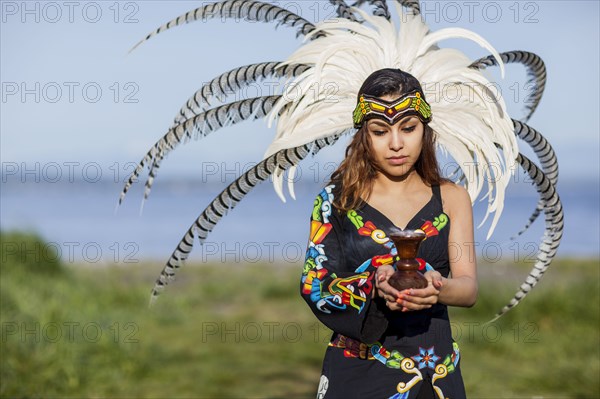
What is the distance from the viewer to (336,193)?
3.08 m

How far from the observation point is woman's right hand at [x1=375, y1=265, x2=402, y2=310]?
2.59 meters

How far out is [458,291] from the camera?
279 cm

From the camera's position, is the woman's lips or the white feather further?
the white feather

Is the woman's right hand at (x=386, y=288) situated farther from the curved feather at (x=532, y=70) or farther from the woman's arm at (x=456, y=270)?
the curved feather at (x=532, y=70)

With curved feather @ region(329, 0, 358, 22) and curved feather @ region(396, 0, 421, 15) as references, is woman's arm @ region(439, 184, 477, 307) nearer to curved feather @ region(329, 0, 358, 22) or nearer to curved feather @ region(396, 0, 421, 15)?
curved feather @ region(396, 0, 421, 15)

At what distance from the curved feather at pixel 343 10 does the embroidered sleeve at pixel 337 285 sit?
107 cm

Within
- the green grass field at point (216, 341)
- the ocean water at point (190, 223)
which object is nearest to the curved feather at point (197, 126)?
the green grass field at point (216, 341)

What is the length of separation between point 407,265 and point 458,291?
0.30 metres

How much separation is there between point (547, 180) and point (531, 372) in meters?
4.53

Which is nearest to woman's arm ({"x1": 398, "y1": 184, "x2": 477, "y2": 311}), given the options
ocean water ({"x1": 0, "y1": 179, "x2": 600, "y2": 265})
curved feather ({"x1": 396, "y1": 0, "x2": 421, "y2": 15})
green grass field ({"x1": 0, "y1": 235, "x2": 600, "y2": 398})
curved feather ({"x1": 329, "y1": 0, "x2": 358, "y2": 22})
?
curved feather ({"x1": 396, "y1": 0, "x2": 421, "y2": 15})

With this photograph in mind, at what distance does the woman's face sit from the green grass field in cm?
445

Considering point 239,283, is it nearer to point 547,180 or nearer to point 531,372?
point 531,372

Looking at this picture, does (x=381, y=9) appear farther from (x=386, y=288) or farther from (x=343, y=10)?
(x=386, y=288)

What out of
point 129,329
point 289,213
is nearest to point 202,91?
point 129,329
